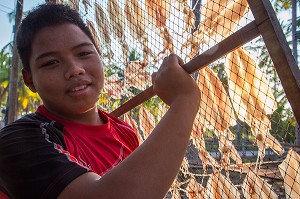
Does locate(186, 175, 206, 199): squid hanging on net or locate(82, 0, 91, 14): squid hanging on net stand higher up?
locate(82, 0, 91, 14): squid hanging on net

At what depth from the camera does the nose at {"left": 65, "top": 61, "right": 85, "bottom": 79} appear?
662 millimetres

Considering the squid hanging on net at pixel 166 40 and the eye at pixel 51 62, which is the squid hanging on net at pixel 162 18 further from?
the eye at pixel 51 62

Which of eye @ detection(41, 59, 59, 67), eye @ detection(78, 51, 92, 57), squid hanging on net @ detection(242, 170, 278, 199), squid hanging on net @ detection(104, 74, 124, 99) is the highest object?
squid hanging on net @ detection(104, 74, 124, 99)

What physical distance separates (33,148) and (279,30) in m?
0.45

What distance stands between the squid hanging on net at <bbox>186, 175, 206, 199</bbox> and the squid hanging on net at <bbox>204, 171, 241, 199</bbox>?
46 mm

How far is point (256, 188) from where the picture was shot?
36.1 inches

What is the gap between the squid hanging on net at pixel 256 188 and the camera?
2.96 ft

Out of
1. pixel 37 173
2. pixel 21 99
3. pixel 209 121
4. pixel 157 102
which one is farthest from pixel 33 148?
pixel 21 99

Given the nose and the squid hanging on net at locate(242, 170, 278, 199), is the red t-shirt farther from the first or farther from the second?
the squid hanging on net at locate(242, 170, 278, 199)

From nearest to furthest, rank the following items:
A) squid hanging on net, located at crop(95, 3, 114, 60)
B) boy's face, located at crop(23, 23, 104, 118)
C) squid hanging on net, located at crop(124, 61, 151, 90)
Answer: boy's face, located at crop(23, 23, 104, 118) < squid hanging on net, located at crop(124, 61, 151, 90) < squid hanging on net, located at crop(95, 3, 114, 60)

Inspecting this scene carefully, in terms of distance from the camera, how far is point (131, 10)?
1139 mm

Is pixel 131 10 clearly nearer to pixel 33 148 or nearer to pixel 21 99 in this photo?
pixel 33 148

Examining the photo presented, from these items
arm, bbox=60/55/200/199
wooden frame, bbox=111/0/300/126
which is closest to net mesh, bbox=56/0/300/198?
wooden frame, bbox=111/0/300/126

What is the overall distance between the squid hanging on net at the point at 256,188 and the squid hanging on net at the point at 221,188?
0.15 feet
